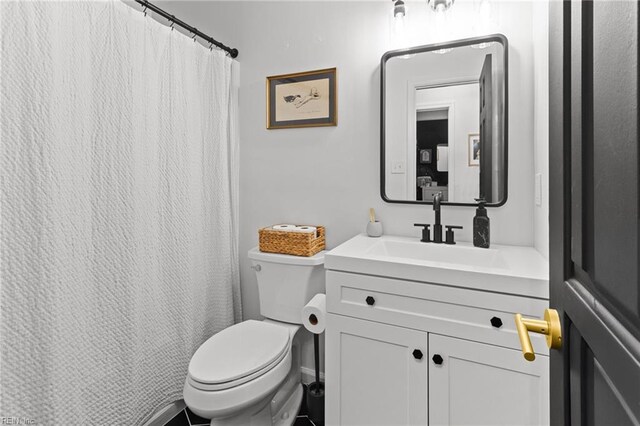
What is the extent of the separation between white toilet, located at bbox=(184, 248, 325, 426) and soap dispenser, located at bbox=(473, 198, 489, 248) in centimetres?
74

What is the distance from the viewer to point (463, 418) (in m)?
1.18

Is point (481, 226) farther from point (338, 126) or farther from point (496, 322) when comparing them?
point (338, 126)

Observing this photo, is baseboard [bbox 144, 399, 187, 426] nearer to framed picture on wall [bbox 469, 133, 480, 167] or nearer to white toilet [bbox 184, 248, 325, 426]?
white toilet [bbox 184, 248, 325, 426]

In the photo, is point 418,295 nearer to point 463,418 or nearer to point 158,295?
point 463,418

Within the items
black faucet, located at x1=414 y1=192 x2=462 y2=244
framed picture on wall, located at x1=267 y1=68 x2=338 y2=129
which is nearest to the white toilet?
black faucet, located at x1=414 y1=192 x2=462 y2=244

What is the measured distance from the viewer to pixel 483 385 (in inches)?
45.1

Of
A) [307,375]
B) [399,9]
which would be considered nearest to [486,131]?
[399,9]

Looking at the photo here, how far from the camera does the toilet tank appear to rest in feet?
5.73

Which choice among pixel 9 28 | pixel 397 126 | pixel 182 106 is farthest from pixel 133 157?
pixel 397 126

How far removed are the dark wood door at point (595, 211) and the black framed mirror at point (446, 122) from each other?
1.00 meters

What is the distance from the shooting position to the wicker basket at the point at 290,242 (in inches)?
68.7

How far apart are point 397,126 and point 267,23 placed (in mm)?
1012

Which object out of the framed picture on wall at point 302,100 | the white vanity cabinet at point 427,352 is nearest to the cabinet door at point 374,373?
the white vanity cabinet at point 427,352

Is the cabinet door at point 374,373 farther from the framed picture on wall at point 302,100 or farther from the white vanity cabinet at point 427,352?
the framed picture on wall at point 302,100
